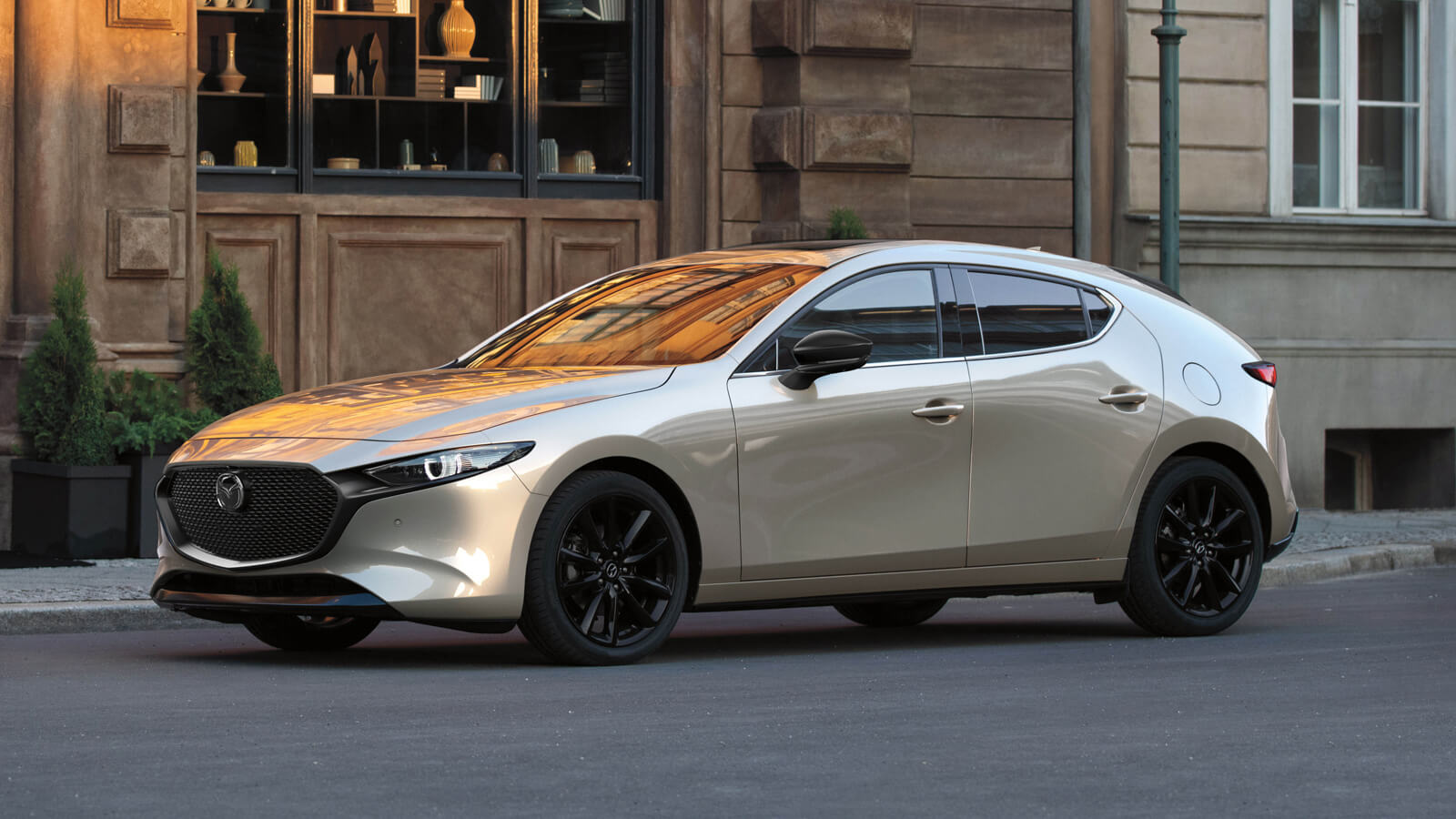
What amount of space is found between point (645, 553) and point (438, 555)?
76cm

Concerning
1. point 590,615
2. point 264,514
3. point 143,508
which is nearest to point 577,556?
point 590,615

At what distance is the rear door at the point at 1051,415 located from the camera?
914cm

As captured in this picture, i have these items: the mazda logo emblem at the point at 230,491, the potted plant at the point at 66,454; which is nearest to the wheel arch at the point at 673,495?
the mazda logo emblem at the point at 230,491

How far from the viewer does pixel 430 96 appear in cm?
1600

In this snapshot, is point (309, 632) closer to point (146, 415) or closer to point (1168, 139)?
point (146, 415)

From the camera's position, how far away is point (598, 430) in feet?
26.4

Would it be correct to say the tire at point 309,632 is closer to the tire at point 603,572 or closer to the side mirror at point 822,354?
the tire at point 603,572

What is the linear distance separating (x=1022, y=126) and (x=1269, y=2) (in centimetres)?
244

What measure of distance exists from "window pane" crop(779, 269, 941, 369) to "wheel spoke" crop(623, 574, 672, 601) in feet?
3.79

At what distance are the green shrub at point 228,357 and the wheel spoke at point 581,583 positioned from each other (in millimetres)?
5889

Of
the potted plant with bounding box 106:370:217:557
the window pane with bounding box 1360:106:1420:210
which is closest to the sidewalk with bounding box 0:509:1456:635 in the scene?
the potted plant with bounding box 106:370:217:557

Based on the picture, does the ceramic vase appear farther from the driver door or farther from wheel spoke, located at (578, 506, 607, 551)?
wheel spoke, located at (578, 506, 607, 551)

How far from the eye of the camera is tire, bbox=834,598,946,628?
1041cm

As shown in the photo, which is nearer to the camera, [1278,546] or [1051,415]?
[1051,415]
